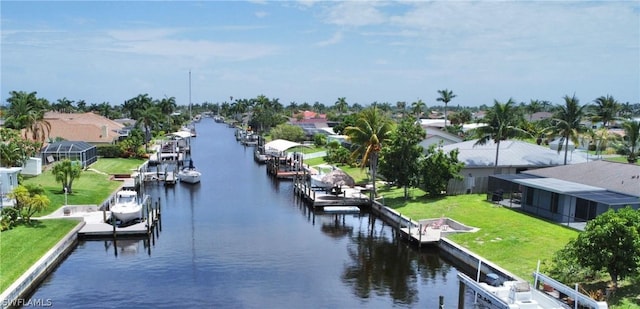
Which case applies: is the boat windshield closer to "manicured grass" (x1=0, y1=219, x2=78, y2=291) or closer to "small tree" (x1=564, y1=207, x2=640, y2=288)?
"manicured grass" (x1=0, y1=219, x2=78, y2=291)

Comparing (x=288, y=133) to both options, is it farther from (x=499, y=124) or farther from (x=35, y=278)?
(x=35, y=278)

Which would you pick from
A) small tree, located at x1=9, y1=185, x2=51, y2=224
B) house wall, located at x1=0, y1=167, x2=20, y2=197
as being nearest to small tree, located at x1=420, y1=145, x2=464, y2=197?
small tree, located at x1=9, y1=185, x2=51, y2=224

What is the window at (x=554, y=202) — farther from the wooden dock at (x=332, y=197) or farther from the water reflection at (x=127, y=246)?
the water reflection at (x=127, y=246)

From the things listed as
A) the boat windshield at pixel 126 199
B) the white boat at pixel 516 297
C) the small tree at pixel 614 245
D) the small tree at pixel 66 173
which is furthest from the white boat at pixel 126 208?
the small tree at pixel 614 245

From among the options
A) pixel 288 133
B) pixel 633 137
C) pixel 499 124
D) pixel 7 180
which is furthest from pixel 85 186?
pixel 633 137

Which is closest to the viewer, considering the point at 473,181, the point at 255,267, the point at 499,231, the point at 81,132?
the point at 255,267

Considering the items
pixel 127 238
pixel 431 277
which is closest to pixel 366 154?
pixel 431 277
